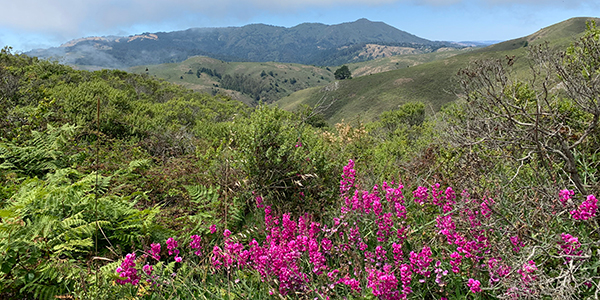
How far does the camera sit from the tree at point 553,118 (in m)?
2.51

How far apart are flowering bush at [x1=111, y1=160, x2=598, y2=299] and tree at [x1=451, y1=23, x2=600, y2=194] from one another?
586mm

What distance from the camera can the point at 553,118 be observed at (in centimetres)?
256

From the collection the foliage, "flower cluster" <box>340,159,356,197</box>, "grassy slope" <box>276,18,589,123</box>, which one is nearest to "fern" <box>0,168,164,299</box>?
the foliage

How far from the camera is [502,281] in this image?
6.53ft

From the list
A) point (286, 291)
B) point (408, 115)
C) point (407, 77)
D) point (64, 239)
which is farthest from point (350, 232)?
point (407, 77)

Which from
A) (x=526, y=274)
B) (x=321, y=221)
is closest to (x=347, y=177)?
(x=321, y=221)

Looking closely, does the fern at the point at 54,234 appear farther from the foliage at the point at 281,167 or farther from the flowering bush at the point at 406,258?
the foliage at the point at 281,167

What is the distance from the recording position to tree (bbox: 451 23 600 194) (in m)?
2.51

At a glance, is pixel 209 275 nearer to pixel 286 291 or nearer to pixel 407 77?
pixel 286 291

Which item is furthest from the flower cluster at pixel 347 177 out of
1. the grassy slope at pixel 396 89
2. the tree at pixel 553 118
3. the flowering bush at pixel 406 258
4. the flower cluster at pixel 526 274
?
the grassy slope at pixel 396 89

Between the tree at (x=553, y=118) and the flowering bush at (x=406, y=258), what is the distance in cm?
59

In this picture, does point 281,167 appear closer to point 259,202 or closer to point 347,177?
point 259,202

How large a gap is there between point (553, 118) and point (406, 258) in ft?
5.82

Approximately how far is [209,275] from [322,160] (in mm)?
2167
